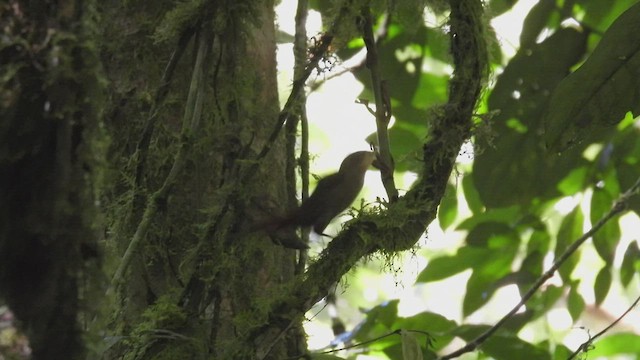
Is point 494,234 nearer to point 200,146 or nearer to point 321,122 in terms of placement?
point 200,146

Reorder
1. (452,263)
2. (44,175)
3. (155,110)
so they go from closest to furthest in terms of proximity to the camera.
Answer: (44,175) < (155,110) < (452,263)

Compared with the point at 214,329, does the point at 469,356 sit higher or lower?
higher

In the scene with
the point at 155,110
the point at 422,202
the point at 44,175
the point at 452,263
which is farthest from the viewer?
the point at 452,263

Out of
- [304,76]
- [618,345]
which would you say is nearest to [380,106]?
[304,76]

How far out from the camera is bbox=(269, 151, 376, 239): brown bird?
87 centimetres

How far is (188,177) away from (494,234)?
0.76 meters

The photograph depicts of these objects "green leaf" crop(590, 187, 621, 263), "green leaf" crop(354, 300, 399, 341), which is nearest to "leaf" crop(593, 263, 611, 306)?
"green leaf" crop(590, 187, 621, 263)

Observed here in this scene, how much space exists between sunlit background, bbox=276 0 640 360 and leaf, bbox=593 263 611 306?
2.9 inches

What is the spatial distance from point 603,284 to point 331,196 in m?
0.78

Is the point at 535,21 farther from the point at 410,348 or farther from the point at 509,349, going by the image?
the point at 410,348

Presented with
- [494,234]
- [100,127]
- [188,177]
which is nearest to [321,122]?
[494,234]

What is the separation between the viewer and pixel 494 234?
1.53 m

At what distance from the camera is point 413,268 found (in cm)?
110

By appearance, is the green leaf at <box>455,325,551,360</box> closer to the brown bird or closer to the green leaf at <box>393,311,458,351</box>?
the green leaf at <box>393,311,458,351</box>
